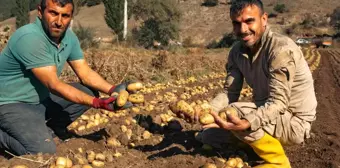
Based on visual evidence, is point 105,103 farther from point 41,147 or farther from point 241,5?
point 241,5

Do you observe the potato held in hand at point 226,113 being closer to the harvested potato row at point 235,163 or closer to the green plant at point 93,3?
the harvested potato row at point 235,163

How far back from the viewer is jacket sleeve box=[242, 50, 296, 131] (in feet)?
9.66

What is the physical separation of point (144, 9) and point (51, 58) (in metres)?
28.2

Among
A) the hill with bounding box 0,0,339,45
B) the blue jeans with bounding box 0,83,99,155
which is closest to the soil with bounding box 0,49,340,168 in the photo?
the blue jeans with bounding box 0,83,99,155

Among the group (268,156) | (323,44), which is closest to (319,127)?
(268,156)

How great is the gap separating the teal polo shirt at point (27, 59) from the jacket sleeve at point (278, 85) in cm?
179

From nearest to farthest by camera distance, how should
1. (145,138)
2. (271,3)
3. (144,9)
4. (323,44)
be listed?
(145,138)
(144,9)
(323,44)
(271,3)

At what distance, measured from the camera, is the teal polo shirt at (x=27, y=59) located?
325 centimetres

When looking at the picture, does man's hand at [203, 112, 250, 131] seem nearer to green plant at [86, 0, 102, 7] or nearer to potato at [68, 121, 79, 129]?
potato at [68, 121, 79, 129]

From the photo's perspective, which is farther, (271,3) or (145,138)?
(271,3)

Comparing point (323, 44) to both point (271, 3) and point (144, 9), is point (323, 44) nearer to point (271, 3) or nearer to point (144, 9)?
point (144, 9)

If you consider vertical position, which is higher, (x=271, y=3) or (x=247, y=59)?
(x=247, y=59)

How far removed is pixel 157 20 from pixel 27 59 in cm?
2658

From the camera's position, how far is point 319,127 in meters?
4.78
